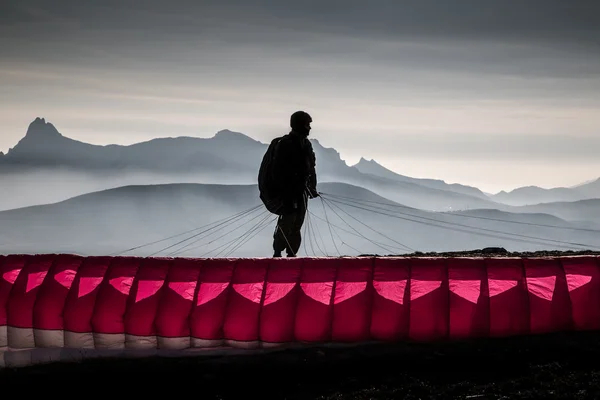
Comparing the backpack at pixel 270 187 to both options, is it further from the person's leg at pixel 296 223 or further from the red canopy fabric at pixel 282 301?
the red canopy fabric at pixel 282 301

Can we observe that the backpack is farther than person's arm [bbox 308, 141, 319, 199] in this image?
No

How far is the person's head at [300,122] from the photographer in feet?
65.0

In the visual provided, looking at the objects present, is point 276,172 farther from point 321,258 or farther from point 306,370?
point 306,370

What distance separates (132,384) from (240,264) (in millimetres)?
3538

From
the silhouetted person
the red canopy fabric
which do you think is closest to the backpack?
the silhouetted person

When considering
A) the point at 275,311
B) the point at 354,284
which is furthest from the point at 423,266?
the point at 275,311

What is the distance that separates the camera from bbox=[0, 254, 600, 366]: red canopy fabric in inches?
658

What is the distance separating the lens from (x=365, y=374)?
614 inches

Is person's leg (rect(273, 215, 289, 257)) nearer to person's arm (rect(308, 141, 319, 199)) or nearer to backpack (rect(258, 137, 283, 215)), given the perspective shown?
backpack (rect(258, 137, 283, 215))

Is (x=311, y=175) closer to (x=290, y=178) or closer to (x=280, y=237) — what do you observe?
(x=290, y=178)

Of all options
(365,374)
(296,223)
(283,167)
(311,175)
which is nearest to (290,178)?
(283,167)

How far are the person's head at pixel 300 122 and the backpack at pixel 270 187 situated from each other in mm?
509

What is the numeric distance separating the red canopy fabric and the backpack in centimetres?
206

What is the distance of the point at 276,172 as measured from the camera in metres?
19.8
